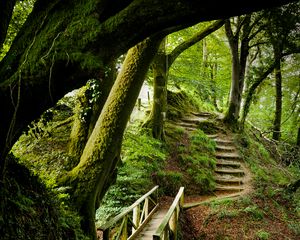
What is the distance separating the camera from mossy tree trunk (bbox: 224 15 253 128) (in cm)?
1386

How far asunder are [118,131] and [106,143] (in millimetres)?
307

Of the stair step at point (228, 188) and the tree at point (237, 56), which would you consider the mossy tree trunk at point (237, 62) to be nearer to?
the tree at point (237, 56)

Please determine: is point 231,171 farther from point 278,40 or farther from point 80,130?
point 80,130

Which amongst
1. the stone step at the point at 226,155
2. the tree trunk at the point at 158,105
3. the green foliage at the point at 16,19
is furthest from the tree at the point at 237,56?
the green foliage at the point at 16,19

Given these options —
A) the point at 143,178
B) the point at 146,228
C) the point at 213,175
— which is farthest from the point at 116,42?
the point at 213,175

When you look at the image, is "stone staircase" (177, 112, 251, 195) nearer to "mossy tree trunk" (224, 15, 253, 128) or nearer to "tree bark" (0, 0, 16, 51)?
"mossy tree trunk" (224, 15, 253, 128)

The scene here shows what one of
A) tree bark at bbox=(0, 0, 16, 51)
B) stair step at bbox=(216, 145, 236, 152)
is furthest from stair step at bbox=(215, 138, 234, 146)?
tree bark at bbox=(0, 0, 16, 51)

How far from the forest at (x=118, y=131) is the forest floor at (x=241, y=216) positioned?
41 millimetres

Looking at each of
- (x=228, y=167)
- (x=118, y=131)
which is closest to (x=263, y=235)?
(x=228, y=167)

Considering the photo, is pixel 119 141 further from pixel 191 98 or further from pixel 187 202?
pixel 191 98

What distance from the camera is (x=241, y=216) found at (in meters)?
9.07

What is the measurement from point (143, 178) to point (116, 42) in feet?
25.4

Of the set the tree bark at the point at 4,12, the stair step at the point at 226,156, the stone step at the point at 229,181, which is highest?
the tree bark at the point at 4,12

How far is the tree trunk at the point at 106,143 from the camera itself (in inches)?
189
